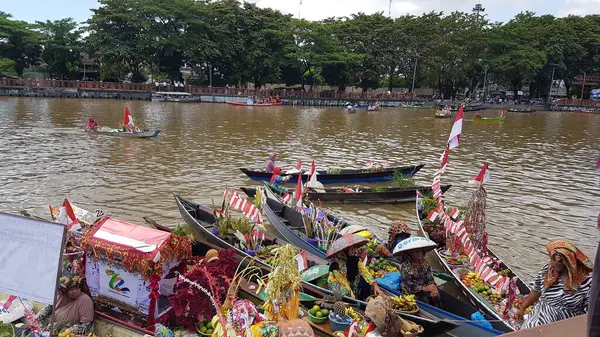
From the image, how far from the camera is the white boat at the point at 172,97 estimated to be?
51406 mm

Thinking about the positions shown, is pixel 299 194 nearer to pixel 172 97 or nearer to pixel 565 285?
pixel 565 285

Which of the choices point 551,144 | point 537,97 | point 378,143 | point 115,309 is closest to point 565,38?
point 537,97

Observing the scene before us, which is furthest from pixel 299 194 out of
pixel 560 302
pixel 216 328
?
pixel 560 302

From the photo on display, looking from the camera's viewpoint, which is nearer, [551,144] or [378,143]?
[378,143]

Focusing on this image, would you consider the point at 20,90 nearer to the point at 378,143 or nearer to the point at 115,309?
the point at 378,143

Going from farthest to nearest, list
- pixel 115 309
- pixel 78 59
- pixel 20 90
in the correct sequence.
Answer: pixel 78 59 < pixel 20 90 < pixel 115 309

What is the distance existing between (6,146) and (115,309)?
18.7 m

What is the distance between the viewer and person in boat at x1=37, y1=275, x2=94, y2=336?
5.46 metres

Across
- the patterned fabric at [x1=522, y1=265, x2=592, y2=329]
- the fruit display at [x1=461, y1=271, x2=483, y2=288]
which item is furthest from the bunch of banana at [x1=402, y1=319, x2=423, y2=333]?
the fruit display at [x1=461, y1=271, x2=483, y2=288]

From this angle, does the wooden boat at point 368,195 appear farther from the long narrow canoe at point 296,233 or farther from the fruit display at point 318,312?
the fruit display at point 318,312

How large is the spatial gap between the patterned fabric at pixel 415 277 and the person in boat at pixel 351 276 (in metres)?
0.59

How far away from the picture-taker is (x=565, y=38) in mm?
61219

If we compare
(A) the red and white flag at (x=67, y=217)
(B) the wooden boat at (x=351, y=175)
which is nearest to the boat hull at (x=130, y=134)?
(B) the wooden boat at (x=351, y=175)

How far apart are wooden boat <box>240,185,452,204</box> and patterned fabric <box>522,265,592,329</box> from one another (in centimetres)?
912
